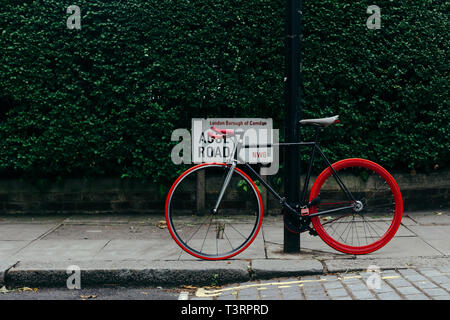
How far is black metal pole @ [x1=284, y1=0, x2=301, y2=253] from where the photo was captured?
4379 mm

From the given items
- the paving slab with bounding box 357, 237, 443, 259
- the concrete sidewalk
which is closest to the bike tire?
the concrete sidewalk

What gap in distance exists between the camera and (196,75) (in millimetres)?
5816

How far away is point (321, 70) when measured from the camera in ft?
19.1

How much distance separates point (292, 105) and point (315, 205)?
3.18ft

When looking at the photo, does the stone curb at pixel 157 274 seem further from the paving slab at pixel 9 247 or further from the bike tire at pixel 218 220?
the paving slab at pixel 9 247

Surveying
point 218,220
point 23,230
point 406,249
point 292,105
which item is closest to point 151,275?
point 218,220

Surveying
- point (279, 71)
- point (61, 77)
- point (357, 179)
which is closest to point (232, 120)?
point (279, 71)

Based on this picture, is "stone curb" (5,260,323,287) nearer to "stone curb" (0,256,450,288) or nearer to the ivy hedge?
"stone curb" (0,256,450,288)

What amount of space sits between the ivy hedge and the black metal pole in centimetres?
141

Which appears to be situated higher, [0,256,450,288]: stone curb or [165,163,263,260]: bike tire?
[165,163,263,260]: bike tire

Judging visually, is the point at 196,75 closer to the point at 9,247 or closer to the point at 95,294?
the point at 9,247

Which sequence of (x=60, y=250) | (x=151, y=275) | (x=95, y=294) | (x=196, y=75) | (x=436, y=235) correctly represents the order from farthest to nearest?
(x=196, y=75) → (x=436, y=235) → (x=60, y=250) → (x=151, y=275) → (x=95, y=294)

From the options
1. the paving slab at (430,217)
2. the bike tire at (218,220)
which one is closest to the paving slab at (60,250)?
the bike tire at (218,220)
